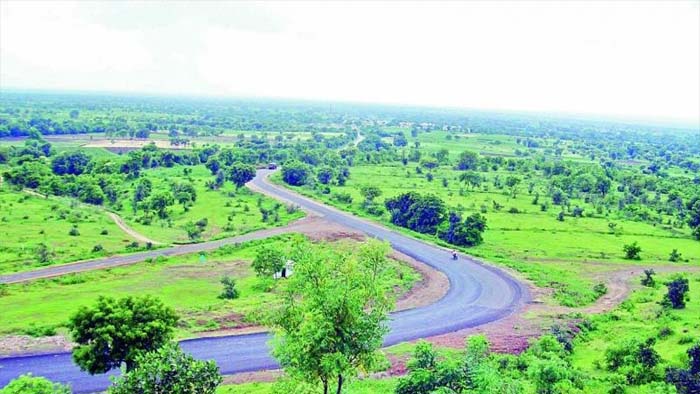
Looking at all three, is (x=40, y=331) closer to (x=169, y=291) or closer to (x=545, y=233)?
(x=169, y=291)

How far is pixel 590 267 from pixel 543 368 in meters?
41.6

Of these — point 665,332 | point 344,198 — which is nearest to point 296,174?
point 344,198

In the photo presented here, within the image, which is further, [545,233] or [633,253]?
[545,233]

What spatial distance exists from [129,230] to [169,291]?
29.4 meters

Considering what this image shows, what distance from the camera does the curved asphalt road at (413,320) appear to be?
3744cm

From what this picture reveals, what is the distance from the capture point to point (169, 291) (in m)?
53.8

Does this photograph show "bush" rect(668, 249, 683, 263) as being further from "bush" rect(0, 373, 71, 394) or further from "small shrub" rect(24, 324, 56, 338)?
"bush" rect(0, 373, 71, 394)

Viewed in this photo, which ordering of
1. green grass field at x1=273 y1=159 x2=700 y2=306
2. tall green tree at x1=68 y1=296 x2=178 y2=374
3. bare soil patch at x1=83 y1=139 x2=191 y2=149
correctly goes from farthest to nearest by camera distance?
bare soil patch at x1=83 y1=139 x2=191 y2=149 < green grass field at x1=273 y1=159 x2=700 y2=306 < tall green tree at x1=68 y1=296 x2=178 y2=374

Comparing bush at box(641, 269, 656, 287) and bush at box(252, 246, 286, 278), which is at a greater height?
bush at box(252, 246, 286, 278)

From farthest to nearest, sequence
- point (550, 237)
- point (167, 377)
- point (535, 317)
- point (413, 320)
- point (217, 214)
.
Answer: point (217, 214)
point (550, 237)
point (535, 317)
point (413, 320)
point (167, 377)

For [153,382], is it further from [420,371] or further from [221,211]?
[221,211]

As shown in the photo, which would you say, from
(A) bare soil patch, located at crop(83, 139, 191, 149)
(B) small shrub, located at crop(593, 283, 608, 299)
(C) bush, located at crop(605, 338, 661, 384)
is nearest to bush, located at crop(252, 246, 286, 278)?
(C) bush, located at crop(605, 338, 661, 384)

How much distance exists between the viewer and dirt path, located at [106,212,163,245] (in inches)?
2878

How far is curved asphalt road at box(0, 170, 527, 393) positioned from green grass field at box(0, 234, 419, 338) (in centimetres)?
377
